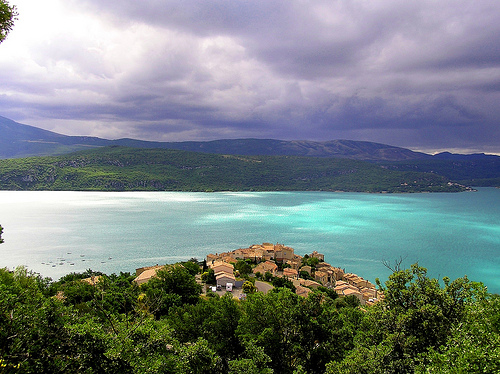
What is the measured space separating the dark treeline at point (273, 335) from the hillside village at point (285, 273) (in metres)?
12.8

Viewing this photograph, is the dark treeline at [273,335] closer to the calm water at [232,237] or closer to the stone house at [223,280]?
A: the stone house at [223,280]

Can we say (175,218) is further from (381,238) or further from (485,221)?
(485,221)

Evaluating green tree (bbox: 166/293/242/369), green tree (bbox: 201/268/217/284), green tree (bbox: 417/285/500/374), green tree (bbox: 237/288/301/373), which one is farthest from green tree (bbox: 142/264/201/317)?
green tree (bbox: 417/285/500/374)

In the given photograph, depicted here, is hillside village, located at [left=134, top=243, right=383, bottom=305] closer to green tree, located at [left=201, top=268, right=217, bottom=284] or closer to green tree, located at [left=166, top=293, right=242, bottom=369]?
green tree, located at [left=201, top=268, right=217, bottom=284]

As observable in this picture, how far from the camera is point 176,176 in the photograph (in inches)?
6432

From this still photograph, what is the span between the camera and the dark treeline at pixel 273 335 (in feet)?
19.1

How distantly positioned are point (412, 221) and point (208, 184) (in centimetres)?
10882

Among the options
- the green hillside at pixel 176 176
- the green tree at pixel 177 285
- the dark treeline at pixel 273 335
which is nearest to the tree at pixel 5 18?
the dark treeline at pixel 273 335

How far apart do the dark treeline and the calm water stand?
25577 millimetres

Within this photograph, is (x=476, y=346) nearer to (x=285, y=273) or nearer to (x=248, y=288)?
(x=248, y=288)

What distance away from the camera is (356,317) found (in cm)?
1358

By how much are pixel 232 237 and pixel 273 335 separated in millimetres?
40000

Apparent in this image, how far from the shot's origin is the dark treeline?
5816 mm

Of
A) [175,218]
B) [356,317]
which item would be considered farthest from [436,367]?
[175,218]
